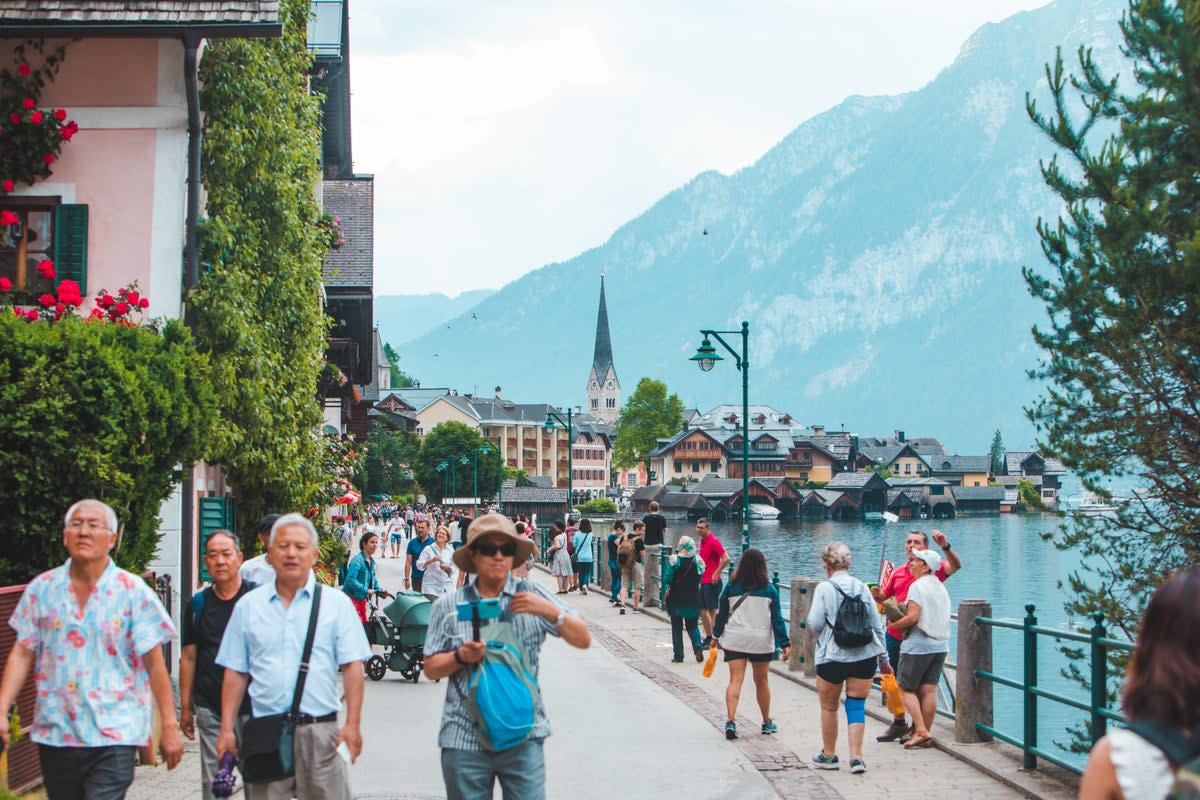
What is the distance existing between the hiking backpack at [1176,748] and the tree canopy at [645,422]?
616 feet

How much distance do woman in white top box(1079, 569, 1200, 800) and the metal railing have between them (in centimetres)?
585

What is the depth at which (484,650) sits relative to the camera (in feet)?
19.6

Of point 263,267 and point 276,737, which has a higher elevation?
point 263,267

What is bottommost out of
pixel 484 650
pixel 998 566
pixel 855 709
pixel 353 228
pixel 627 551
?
pixel 998 566

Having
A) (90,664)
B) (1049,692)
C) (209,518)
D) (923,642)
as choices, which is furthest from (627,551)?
(90,664)

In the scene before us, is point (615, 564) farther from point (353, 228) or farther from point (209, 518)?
point (209, 518)

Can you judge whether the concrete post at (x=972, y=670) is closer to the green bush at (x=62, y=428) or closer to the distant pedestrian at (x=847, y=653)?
the distant pedestrian at (x=847, y=653)

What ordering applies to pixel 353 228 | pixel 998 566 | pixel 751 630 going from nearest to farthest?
pixel 751 630 < pixel 353 228 < pixel 998 566

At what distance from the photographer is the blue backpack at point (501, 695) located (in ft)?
19.5

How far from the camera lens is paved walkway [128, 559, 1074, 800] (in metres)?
10.2

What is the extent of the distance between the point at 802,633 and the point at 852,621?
6683mm

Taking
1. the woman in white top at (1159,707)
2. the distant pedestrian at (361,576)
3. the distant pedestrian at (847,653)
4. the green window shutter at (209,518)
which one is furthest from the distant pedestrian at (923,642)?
the woman in white top at (1159,707)

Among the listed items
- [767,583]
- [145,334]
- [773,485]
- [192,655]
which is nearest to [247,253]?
[145,334]

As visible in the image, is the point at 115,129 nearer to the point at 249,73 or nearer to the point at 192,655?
the point at 249,73
